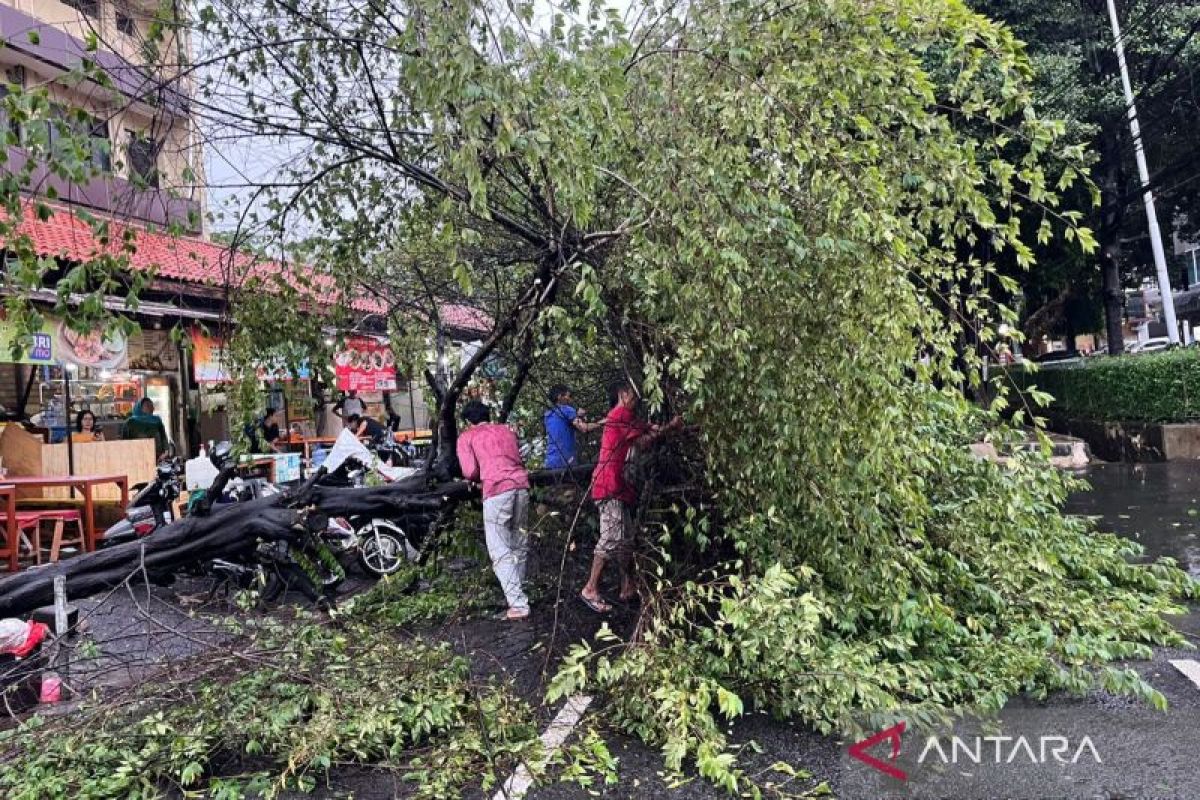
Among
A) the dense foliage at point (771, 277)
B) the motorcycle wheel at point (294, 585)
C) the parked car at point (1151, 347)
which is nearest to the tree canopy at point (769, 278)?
the dense foliage at point (771, 277)

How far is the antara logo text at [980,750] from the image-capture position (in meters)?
3.67

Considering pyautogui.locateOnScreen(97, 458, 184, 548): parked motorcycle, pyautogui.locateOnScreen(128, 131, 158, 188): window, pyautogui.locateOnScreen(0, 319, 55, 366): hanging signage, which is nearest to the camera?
pyautogui.locateOnScreen(128, 131, 158, 188): window

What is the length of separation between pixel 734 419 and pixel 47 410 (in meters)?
10.7

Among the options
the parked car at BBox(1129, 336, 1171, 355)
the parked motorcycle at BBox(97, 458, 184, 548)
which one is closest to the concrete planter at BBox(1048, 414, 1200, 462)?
the parked car at BBox(1129, 336, 1171, 355)

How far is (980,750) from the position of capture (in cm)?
376

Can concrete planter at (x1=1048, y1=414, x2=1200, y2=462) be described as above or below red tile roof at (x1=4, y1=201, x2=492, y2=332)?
below

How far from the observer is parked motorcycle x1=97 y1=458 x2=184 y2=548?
309 inches

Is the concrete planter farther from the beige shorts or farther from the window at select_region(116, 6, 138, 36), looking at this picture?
the window at select_region(116, 6, 138, 36)

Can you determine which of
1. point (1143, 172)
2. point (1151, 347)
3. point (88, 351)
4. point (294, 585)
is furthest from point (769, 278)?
point (1151, 347)

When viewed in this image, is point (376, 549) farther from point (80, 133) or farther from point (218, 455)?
point (80, 133)

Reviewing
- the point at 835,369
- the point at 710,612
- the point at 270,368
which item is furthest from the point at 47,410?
the point at 835,369

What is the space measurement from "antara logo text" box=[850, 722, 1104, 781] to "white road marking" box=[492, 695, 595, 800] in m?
1.35

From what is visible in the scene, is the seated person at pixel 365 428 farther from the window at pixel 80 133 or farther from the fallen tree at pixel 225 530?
the window at pixel 80 133

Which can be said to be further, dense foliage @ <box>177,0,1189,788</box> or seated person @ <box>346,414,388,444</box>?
seated person @ <box>346,414,388,444</box>
